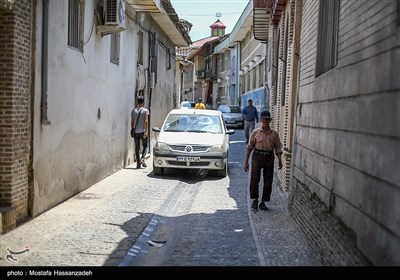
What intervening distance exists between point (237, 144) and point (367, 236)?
1838 centimetres

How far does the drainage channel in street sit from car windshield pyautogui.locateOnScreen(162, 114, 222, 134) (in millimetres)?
3135

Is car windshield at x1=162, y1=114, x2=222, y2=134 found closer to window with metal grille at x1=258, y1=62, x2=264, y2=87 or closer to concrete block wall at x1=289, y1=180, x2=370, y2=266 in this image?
concrete block wall at x1=289, y1=180, x2=370, y2=266

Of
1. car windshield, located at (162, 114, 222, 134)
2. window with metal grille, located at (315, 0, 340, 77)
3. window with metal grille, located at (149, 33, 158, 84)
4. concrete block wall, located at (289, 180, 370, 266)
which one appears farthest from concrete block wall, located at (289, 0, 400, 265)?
window with metal grille, located at (149, 33, 158, 84)

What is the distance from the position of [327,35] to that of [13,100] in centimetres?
402

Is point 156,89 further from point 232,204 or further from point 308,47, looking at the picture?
point 308,47

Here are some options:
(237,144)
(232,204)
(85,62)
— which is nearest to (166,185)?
(232,204)

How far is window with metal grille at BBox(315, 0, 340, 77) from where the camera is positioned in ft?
19.7

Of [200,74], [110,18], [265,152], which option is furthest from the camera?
[200,74]

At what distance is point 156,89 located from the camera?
1997 cm

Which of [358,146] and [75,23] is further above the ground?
[75,23]

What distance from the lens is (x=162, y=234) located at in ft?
24.4

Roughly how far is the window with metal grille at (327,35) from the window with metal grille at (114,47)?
6.52 m

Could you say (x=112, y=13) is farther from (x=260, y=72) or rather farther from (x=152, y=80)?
(x=260, y=72)

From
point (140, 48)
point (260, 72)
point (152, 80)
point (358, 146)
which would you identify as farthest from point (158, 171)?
point (260, 72)
